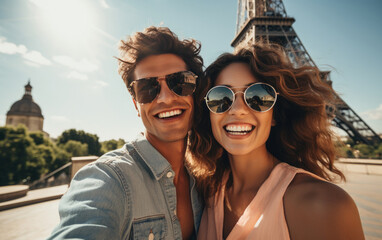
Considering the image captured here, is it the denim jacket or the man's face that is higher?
the man's face

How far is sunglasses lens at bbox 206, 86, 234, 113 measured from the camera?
199 centimetres

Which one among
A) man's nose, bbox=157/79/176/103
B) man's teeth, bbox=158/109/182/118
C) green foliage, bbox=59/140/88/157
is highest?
man's nose, bbox=157/79/176/103

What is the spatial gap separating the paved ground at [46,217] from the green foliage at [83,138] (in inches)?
1590

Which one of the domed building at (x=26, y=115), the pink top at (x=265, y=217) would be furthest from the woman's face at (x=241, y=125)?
the domed building at (x=26, y=115)

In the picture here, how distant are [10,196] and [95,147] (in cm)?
4144

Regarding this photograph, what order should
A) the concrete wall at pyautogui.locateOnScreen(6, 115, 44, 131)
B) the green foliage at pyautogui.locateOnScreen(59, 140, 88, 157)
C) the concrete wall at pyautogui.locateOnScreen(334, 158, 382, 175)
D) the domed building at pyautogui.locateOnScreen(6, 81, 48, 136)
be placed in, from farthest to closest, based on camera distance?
the domed building at pyautogui.locateOnScreen(6, 81, 48, 136)
the concrete wall at pyautogui.locateOnScreen(6, 115, 44, 131)
the green foliage at pyautogui.locateOnScreen(59, 140, 88, 157)
the concrete wall at pyautogui.locateOnScreen(334, 158, 382, 175)

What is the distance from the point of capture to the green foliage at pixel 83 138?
41.9 meters

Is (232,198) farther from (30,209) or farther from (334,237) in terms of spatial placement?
(30,209)

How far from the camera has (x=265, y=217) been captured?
4.82 feet

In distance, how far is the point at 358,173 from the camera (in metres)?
9.95

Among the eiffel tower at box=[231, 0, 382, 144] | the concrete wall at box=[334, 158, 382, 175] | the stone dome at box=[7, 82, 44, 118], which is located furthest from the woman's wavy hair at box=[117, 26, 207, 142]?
the stone dome at box=[7, 82, 44, 118]

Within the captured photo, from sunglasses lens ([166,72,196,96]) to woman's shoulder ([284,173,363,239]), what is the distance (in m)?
1.53

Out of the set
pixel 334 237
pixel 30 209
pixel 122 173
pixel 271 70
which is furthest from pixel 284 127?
pixel 30 209

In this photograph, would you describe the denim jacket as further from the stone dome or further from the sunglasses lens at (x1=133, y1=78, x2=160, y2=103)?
the stone dome
